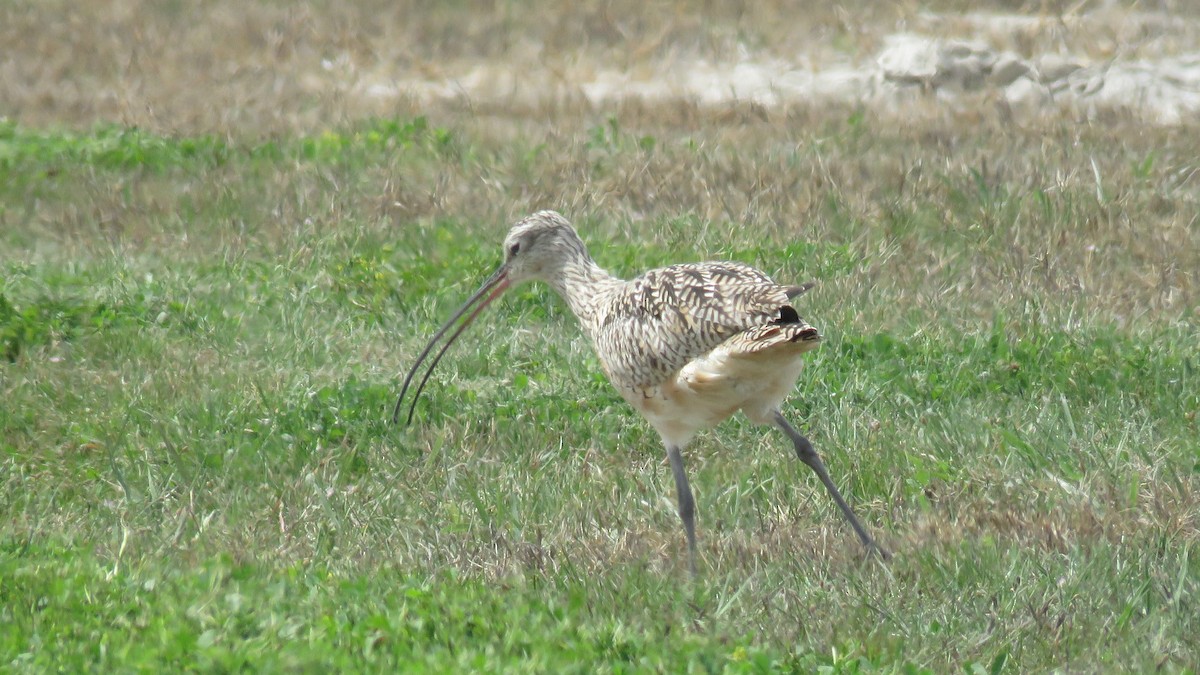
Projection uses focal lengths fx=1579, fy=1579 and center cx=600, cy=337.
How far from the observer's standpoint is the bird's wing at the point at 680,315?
19.3 ft

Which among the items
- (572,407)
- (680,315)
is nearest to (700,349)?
(680,315)

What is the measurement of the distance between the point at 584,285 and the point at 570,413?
0.68 meters

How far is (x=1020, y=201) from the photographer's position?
981 centimetres

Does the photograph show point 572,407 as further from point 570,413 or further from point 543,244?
point 543,244

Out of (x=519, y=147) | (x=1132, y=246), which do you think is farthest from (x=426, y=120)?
(x=1132, y=246)

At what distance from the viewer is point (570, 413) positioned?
7434 mm

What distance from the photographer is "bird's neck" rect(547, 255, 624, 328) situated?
6.94 meters

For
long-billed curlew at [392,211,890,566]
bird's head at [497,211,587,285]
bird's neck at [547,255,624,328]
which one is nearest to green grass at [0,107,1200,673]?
long-billed curlew at [392,211,890,566]

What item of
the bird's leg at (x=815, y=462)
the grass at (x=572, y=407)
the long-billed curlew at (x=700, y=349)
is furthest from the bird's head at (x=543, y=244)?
the bird's leg at (x=815, y=462)

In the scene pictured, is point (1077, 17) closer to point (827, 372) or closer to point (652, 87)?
point (652, 87)

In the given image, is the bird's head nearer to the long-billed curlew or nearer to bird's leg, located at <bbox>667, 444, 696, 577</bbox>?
the long-billed curlew

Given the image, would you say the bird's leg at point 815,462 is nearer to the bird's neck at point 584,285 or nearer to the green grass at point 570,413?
the green grass at point 570,413

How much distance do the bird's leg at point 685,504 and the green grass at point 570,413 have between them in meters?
0.14

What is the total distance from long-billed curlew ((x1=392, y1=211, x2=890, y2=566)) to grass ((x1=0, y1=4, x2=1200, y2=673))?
13.7 inches
